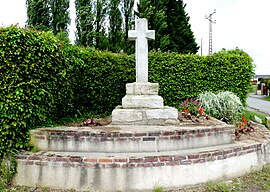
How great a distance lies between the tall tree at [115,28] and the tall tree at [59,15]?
2018 millimetres

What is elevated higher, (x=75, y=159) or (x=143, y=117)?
(x=143, y=117)

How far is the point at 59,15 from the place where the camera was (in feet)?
41.2

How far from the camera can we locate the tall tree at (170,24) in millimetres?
13008

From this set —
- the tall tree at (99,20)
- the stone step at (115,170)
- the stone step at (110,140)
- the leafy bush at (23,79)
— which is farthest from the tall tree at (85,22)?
the stone step at (115,170)

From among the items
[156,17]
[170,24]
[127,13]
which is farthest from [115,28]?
[170,24]

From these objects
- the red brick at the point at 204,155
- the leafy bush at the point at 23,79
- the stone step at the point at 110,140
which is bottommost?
the red brick at the point at 204,155

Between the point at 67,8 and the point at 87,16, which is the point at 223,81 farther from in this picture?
the point at 67,8

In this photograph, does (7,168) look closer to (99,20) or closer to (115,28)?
(99,20)

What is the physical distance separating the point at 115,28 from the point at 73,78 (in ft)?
22.2

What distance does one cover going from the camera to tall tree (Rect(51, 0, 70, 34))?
493 inches

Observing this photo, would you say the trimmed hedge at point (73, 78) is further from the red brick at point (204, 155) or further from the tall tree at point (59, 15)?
the tall tree at point (59, 15)

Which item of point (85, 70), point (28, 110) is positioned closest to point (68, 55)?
point (85, 70)

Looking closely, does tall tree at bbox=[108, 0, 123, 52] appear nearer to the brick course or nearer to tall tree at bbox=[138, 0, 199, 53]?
tall tree at bbox=[138, 0, 199, 53]

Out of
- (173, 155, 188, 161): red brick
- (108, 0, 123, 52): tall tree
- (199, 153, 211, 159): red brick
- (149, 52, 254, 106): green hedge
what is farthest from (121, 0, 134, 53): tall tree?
(173, 155, 188, 161): red brick
